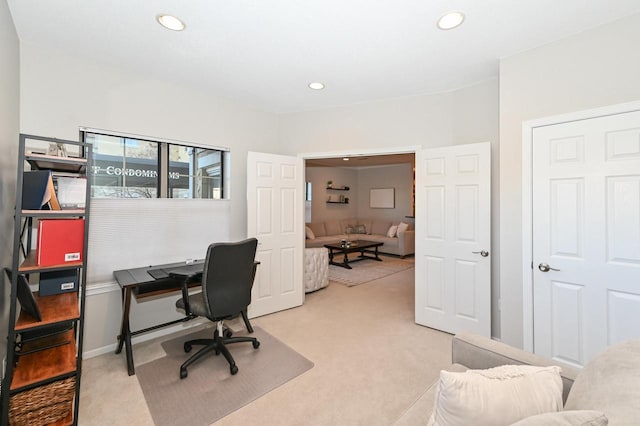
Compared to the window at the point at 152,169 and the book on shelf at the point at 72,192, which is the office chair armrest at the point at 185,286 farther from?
the window at the point at 152,169

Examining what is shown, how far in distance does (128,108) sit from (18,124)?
798 mm

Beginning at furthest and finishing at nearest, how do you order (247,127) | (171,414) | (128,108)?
1. (247,127)
2. (128,108)
3. (171,414)

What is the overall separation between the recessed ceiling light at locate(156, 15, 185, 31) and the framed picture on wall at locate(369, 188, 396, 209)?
734cm

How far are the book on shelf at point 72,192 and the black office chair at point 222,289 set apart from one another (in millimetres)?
855

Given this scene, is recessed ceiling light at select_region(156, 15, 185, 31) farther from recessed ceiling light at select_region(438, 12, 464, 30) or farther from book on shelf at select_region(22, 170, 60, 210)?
recessed ceiling light at select_region(438, 12, 464, 30)

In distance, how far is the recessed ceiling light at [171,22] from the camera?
1.93 m

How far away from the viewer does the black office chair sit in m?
2.27

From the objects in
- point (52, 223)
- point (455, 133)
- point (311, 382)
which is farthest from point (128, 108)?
point (455, 133)

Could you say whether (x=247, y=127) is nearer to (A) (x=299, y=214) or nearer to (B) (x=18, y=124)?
(A) (x=299, y=214)

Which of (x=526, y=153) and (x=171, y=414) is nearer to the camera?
(x=171, y=414)

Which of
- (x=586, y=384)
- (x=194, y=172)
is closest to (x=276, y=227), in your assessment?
(x=194, y=172)

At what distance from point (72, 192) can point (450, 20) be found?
2.73 m

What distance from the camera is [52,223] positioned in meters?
1.65

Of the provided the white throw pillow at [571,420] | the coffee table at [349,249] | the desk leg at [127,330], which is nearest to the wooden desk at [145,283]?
the desk leg at [127,330]
